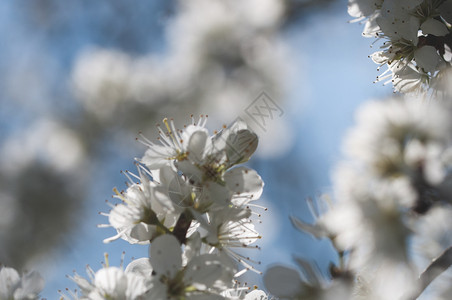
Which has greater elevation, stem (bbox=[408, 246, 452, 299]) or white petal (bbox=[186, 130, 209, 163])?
white petal (bbox=[186, 130, 209, 163])

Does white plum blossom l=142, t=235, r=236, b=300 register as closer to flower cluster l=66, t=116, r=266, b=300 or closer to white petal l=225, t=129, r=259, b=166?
flower cluster l=66, t=116, r=266, b=300

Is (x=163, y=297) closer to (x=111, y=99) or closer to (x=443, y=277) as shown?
(x=443, y=277)

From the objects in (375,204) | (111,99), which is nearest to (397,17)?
(375,204)

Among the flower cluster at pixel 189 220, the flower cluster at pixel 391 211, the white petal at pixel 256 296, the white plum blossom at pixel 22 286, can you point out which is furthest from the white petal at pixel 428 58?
the white plum blossom at pixel 22 286

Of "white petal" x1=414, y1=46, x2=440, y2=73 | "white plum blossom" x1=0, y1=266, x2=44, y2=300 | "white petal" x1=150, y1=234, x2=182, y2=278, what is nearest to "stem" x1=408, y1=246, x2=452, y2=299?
"white petal" x1=150, y1=234, x2=182, y2=278

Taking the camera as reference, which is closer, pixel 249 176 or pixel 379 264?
pixel 379 264

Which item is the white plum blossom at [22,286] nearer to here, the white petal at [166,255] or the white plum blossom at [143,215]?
the white plum blossom at [143,215]

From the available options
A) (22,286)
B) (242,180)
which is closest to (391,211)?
(242,180)
